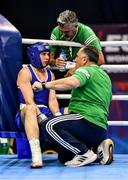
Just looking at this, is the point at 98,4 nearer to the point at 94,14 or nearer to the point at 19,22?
the point at 94,14

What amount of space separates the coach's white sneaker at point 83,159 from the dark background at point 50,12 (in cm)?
291

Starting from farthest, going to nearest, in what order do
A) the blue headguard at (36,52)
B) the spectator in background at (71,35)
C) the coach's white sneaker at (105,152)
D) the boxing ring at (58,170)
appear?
the spectator in background at (71,35) < the blue headguard at (36,52) < the coach's white sneaker at (105,152) < the boxing ring at (58,170)

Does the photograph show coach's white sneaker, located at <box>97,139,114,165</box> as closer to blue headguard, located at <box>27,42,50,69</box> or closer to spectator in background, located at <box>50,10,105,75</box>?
spectator in background, located at <box>50,10,105,75</box>

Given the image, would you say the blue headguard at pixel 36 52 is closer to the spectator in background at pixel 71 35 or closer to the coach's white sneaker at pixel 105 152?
the spectator in background at pixel 71 35

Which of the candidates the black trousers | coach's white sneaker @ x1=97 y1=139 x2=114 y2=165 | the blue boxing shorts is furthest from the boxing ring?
the blue boxing shorts

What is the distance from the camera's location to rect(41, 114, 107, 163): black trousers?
3.69m

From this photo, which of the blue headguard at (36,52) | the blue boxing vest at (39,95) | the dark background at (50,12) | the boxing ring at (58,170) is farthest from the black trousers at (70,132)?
the dark background at (50,12)

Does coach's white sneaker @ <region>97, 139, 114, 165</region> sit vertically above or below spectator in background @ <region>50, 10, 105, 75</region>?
below

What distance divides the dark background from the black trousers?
2793 mm

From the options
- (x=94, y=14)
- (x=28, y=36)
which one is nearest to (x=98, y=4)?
(x=94, y=14)

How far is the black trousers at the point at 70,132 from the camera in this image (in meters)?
3.69

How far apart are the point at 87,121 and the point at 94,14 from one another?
9.30ft

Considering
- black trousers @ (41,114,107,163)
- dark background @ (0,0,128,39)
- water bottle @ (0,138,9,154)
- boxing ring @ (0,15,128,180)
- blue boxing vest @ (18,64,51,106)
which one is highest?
dark background @ (0,0,128,39)

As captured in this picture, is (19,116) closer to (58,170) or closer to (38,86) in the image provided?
(38,86)
